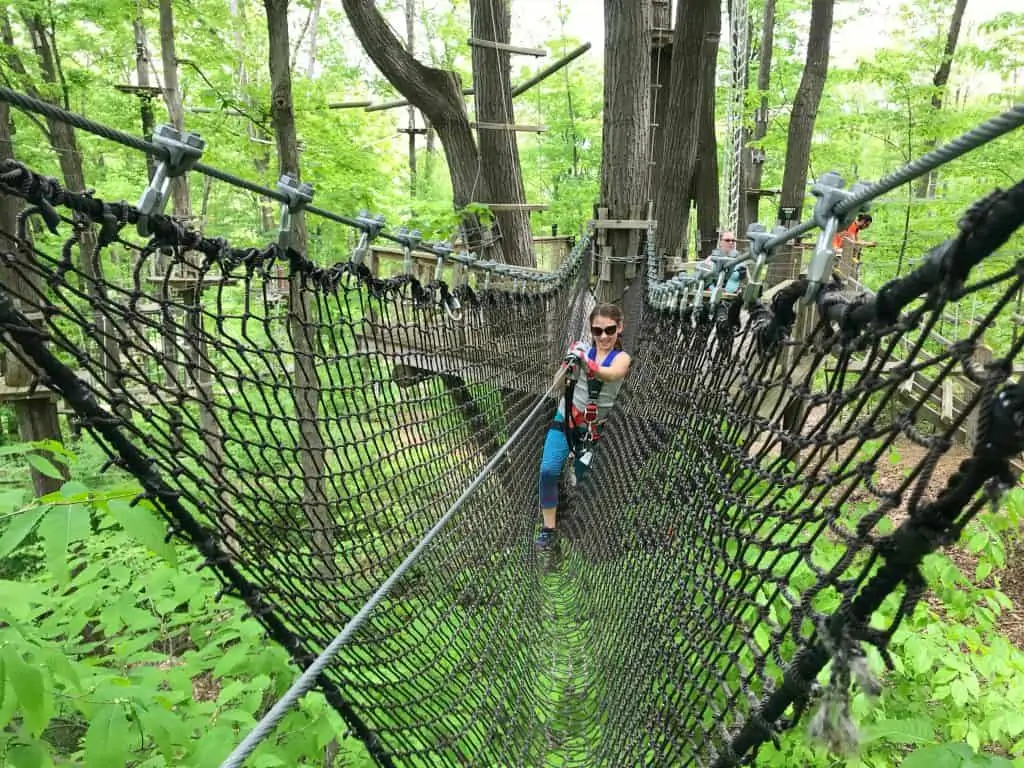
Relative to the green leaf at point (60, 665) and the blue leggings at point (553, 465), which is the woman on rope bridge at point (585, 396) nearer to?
the blue leggings at point (553, 465)

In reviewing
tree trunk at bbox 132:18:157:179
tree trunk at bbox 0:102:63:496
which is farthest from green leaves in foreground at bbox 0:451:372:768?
tree trunk at bbox 132:18:157:179

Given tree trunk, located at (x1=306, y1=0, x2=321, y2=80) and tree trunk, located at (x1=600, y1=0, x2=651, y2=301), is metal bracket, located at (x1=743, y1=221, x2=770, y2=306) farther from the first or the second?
tree trunk, located at (x1=306, y1=0, x2=321, y2=80)

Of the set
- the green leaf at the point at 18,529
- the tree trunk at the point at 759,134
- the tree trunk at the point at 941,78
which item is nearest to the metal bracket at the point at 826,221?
the green leaf at the point at 18,529

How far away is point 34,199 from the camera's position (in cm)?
72

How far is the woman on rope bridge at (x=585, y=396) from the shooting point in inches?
111

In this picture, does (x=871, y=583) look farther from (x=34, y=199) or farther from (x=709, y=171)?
(x=709, y=171)

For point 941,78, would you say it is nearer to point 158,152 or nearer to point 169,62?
point 169,62

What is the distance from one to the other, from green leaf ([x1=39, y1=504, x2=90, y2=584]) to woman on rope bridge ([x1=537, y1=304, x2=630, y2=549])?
2124 millimetres

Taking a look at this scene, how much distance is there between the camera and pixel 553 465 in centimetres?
304

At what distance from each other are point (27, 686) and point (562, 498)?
282cm

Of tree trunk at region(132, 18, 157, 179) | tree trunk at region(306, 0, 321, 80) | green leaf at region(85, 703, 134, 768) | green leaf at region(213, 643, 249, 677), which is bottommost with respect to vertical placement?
green leaf at region(213, 643, 249, 677)

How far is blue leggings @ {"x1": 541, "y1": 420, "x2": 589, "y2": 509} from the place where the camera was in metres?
A: 3.02

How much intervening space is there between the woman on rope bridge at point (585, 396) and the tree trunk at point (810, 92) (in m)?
3.50

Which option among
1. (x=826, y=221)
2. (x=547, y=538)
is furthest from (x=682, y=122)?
(x=826, y=221)
